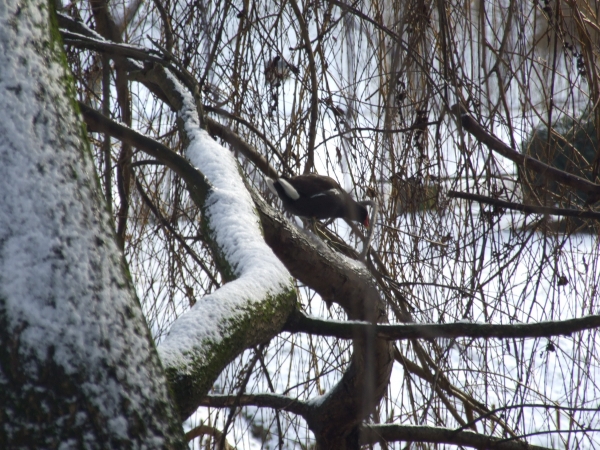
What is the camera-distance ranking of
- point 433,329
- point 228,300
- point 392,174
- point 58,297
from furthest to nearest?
point 392,174 < point 433,329 < point 228,300 < point 58,297

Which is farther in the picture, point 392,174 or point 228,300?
point 392,174

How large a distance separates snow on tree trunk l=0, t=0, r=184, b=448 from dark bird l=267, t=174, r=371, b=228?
A: 143 cm

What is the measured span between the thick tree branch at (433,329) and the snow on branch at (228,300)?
76 mm

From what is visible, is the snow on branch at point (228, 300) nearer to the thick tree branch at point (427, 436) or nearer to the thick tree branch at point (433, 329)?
the thick tree branch at point (433, 329)

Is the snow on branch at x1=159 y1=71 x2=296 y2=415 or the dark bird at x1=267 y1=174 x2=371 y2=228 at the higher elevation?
the dark bird at x1=267 y1=174 x2=371 y2=228

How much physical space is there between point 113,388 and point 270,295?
1.57 ft

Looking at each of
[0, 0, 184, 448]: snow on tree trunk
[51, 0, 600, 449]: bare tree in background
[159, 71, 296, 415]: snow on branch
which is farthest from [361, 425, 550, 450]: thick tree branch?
[0, 0, 184, 448]: snow on tree trunk

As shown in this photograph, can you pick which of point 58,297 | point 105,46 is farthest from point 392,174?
point 58,297

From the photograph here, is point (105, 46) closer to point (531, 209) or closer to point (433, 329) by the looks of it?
point (433, 329)

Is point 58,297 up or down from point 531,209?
down

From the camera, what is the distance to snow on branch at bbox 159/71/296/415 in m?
0.77

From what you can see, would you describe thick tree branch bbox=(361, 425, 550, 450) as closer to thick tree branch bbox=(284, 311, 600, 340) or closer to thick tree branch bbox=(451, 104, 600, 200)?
thick tree branch bbox=(284, 311, 600, 340)

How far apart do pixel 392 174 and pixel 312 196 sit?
75 cm

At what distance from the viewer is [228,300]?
0.85 meters
